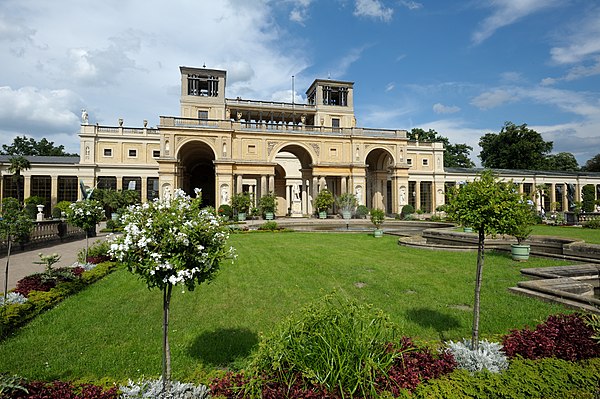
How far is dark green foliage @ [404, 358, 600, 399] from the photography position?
9.04 feet

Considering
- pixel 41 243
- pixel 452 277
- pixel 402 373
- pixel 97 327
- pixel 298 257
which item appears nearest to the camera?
pixel 402 373

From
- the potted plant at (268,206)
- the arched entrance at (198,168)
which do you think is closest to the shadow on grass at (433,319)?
the potted plant at (268,206)

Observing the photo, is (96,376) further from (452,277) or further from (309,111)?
(309,111)

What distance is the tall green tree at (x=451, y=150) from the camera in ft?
209

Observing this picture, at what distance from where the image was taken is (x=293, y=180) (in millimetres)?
46031

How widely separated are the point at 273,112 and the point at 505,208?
132ft

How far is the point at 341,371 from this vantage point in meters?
2.64

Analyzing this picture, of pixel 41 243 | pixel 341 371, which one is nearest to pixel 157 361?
pixel 341 371

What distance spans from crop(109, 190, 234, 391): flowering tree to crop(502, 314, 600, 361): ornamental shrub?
351cm

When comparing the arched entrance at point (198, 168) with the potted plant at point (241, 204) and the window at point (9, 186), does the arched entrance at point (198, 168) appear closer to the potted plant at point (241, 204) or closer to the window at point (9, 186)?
the potted plant at point (241, 204)

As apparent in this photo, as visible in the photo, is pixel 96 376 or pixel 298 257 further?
pixel 298 257

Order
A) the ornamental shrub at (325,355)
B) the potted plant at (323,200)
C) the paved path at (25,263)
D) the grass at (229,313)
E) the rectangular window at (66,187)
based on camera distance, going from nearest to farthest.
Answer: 1. the ornamental shrub at (325,355)
2. the grass at (229,313)
3. the paved path at (25,263)
4. the potted plant at (323,200)
5. the rectangular window at (66,187)

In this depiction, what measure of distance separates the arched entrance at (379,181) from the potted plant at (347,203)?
911 cm

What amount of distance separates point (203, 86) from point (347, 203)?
23.6 meters
